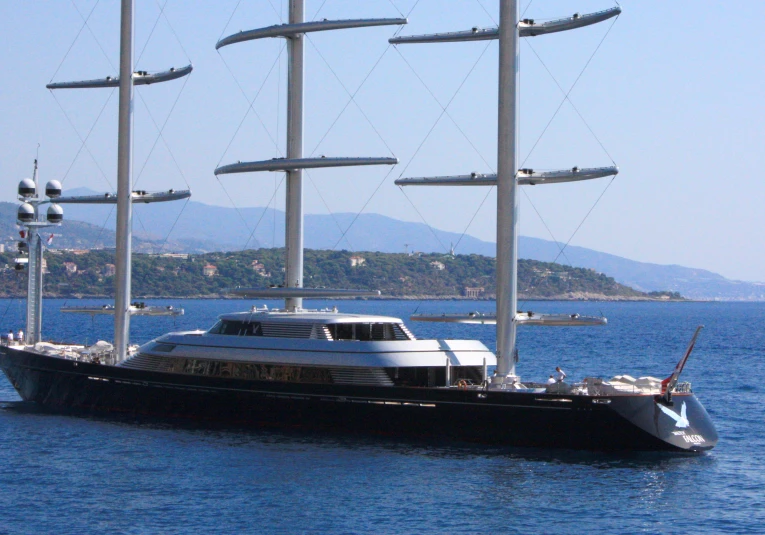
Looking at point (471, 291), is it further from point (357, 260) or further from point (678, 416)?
point (678, 416)

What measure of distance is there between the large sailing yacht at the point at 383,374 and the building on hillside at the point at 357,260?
12454cm

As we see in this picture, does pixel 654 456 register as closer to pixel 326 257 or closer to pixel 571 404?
pixel 571 404

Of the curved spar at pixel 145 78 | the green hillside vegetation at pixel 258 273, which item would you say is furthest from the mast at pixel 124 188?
the green hillside vegetation at pixel 258 273

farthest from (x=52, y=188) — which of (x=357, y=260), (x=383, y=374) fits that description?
(x=357, y=260)

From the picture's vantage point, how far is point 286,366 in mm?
34812

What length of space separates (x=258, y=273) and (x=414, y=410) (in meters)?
126

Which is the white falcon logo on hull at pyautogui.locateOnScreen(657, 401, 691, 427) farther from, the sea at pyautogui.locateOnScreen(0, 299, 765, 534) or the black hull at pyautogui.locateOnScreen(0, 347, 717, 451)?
the sea at pyautogui.locateOnScreen(0, 299, 765, 534)

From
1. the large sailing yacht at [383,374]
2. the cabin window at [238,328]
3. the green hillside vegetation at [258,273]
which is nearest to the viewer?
the large sailing yacht at [383,374]

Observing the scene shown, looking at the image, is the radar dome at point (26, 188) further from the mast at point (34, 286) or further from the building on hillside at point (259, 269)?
the building on hillside at point (259, 269)

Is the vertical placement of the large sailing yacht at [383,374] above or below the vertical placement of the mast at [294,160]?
below

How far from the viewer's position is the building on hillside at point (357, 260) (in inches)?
6474

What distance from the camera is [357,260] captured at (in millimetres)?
164250

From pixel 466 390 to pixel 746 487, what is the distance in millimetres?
7835

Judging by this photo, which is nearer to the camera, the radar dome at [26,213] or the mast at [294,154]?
the mast at [294,154]
